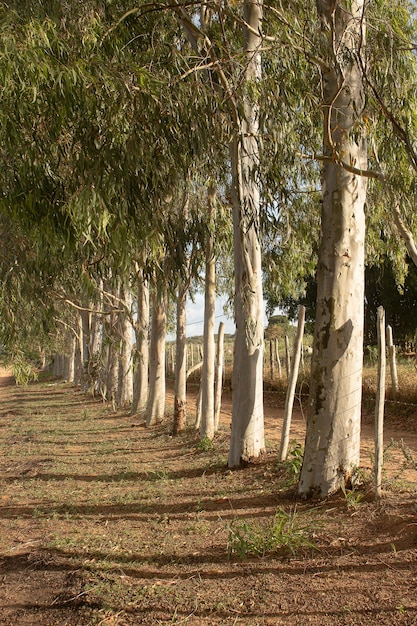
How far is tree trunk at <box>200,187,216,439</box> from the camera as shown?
9523 millimetres

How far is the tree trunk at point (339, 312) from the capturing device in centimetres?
553

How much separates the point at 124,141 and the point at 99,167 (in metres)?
0.43

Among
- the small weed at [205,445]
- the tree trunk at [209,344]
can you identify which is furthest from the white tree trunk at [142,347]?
the small weed at [205,445]

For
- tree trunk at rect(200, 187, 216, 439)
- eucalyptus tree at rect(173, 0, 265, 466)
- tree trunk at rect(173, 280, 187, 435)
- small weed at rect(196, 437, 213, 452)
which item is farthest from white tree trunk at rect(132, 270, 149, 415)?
eucalyptus tree at rect(173, 0, 265, 466)

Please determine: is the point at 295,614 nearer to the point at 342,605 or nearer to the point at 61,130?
the point at 342,605

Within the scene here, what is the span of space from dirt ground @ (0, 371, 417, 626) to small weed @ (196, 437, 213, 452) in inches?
17.0

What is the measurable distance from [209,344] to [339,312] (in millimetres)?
4411

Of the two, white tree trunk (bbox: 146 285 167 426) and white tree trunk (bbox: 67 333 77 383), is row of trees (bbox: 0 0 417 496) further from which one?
white tree trunk (bbox: 67 333 77 383)

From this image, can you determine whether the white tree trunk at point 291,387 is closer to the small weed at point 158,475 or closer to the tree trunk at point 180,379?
the small weed at point 158,475

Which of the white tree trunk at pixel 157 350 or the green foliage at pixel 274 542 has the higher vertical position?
the white tree trunk at pixel 157 350

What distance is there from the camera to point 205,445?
31.1 feet

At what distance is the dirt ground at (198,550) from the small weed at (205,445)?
1.41ft

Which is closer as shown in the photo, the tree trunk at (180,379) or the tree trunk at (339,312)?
the tree trunk at (339,312)

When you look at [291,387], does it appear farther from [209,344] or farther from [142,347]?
[142,347]
